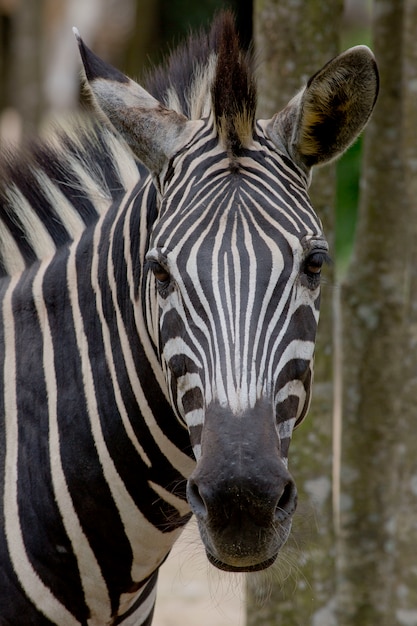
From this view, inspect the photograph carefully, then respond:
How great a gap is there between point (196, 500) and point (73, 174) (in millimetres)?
1962

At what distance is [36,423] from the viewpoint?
14.0 ft

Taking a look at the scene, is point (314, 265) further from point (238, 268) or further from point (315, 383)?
point (315, 383)

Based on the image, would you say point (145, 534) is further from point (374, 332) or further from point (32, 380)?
point (374, 332)

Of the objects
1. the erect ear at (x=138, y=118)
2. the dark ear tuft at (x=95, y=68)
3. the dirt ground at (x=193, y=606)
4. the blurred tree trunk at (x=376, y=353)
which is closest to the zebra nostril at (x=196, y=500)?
the erect ear at (x=138, y=118)

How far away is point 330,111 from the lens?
4.05 meters

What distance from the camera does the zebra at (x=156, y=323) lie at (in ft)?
11.3

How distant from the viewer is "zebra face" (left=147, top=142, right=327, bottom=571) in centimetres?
329

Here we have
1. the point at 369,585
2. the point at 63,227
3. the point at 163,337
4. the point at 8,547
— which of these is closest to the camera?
the point at 163,337

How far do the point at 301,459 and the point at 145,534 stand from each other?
1883 mm

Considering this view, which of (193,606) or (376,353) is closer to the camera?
(376,353)

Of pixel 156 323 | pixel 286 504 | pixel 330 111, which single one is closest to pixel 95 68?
pixel 330 111

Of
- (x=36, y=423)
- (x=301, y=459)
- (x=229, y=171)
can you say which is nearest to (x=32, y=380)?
(x=36, y=423)

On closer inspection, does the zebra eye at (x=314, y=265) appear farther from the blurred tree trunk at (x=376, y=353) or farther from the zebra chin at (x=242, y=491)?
the blurred tree trunk at (x=376, y=353)

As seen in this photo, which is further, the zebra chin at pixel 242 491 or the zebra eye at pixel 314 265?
the zebra eye at pixel 314 265
